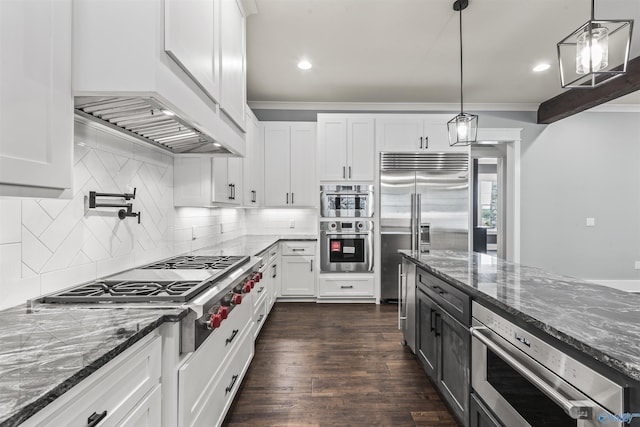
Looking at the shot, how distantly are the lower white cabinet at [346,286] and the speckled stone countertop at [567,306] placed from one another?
245 cm

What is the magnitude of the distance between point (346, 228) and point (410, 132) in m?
1.58

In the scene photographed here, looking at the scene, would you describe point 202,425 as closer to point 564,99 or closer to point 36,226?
point 36,226

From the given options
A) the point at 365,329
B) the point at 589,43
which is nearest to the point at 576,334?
the point at 589,43

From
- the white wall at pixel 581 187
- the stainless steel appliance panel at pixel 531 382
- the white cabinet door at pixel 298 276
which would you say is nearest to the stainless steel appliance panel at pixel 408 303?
the stainless steel appliance panel at pixel 531 382

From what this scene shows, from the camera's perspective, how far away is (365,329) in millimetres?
3568

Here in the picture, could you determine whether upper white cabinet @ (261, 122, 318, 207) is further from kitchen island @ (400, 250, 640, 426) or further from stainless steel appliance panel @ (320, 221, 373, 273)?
kitchen island @ (400, 250, 640, 426)

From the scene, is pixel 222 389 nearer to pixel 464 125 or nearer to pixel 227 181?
pixel 227 181

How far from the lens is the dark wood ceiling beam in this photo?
12.1ft

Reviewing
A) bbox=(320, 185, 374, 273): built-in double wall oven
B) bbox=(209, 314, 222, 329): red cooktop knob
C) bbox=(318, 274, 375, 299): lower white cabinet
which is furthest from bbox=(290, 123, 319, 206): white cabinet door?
bbox=(209, 314, 222, 329): red cooktop knob

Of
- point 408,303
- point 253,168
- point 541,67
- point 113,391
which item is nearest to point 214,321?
point 113,391

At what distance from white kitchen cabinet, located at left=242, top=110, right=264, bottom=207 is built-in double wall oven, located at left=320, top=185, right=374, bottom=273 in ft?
2.91

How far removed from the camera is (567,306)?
4.33 ft

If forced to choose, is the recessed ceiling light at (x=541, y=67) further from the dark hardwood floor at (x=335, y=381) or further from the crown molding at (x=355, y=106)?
the dark hardwood floor at (x=335, y=381)

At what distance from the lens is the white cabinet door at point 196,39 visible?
1269mm
